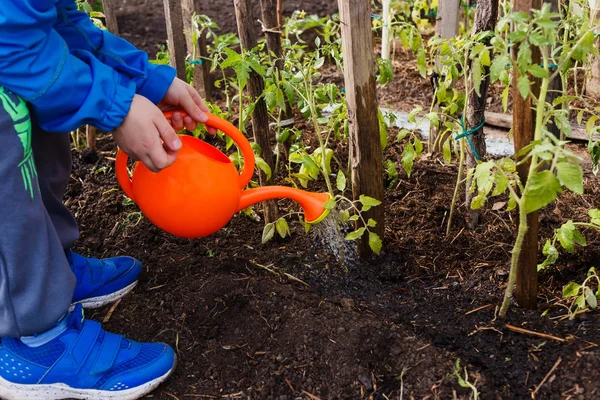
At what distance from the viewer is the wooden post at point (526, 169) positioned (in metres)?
1.47

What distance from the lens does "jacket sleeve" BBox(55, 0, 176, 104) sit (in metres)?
1.71

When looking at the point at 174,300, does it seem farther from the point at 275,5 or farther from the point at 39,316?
the point at 275,5

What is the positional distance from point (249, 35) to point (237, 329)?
0.94 metres

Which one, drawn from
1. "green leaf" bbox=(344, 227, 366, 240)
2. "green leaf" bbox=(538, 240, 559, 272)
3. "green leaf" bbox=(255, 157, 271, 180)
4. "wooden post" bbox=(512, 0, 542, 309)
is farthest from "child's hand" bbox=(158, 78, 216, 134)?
"green leaf" bbox=(538, 240, 559, 272)

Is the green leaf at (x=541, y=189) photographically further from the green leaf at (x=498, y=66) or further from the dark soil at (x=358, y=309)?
the dark soil at (x=358, y=309)

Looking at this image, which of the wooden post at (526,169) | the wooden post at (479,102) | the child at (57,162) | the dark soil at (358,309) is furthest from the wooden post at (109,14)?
the wooden post at (526,169)

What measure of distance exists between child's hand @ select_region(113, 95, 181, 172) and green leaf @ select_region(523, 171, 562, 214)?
84 cm

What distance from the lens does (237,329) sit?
1.80 metres

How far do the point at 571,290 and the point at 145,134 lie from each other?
1.19 m

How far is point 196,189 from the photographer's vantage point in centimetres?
166

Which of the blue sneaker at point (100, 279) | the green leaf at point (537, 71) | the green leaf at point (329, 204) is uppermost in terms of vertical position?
the green leaf at point (537, 71)

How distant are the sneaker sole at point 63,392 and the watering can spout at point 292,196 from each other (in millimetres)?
533

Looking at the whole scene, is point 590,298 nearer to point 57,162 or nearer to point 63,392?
point 63,392

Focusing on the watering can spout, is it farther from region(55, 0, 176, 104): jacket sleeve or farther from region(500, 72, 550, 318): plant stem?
region(500, 72, 550, 318): plant stem
